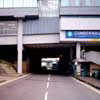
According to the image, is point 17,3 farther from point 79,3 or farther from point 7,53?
point 7,53

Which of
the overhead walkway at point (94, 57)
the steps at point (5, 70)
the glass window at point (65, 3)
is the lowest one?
the steps at point (5, 70)

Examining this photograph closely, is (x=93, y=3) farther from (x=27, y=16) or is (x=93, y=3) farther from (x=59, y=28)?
(x=27, y=16)

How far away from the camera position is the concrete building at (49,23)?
163 feet

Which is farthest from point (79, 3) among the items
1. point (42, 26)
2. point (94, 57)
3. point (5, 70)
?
point (5, 70)

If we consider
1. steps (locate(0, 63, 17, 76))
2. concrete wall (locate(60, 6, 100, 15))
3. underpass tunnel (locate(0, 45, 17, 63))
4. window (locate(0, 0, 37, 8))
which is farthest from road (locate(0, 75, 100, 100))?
underpass tunnel (locate(0, 45, 17, 63))

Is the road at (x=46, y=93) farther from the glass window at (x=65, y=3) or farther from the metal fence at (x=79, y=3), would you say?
the metal fence at (x=79, y=3)

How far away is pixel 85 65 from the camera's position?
50.3 metres

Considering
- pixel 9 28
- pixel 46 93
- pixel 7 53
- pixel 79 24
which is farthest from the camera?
pixel 7 53

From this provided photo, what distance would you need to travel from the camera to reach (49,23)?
54188mm

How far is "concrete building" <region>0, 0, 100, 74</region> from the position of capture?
1955 inches

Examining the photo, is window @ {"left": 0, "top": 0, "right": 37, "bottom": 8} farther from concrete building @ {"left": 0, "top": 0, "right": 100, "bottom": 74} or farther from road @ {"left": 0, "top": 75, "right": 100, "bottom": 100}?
road @ {"left": 0, "top": 75, "right": 100, "bottom": 100}

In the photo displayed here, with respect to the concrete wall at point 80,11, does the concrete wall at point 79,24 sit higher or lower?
lower

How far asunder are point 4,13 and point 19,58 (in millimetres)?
10191

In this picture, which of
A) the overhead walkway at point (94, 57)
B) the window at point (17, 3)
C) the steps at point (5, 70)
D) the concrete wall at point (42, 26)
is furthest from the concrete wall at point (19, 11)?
the overhead walkway at point (94, 57)
